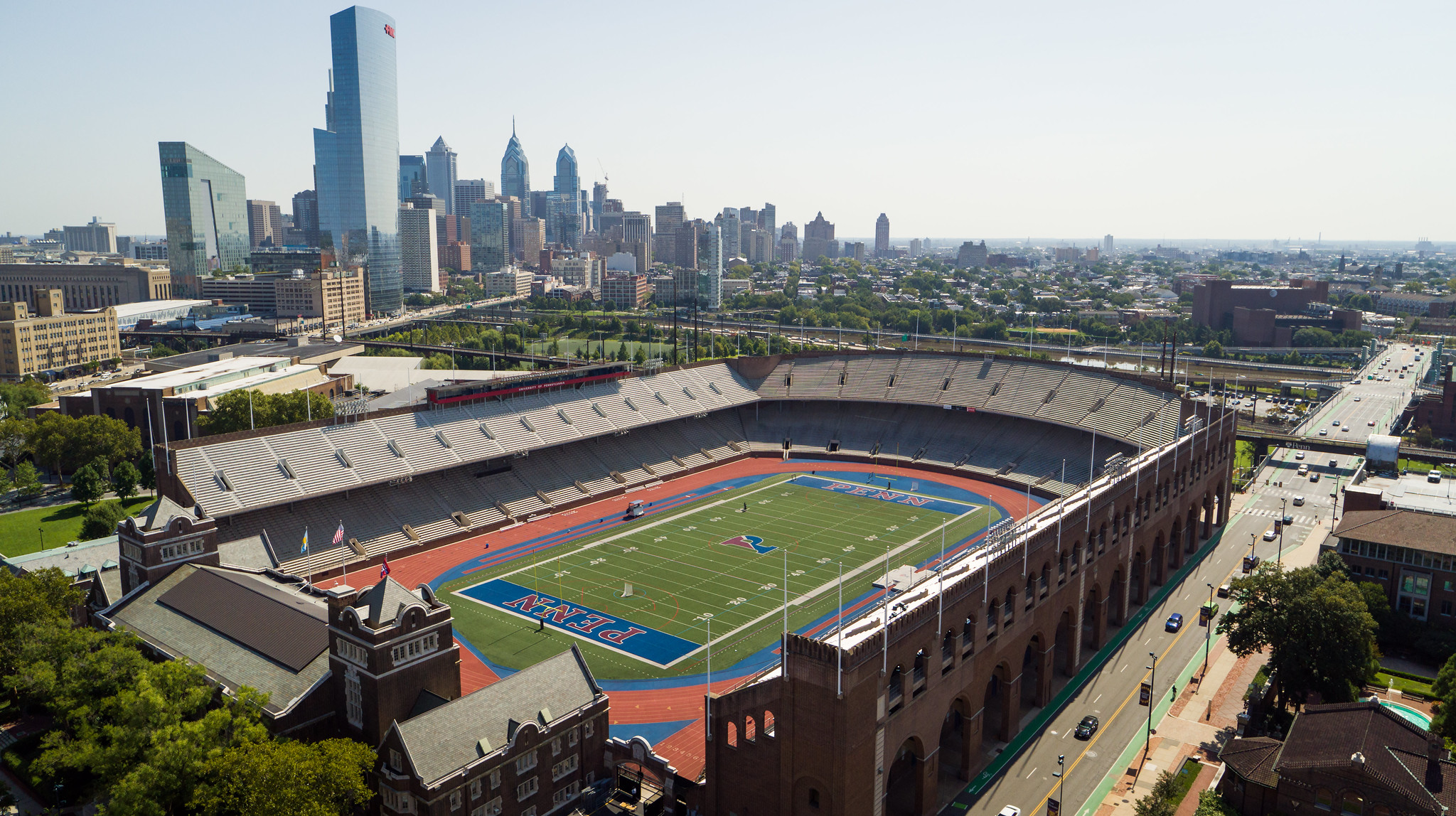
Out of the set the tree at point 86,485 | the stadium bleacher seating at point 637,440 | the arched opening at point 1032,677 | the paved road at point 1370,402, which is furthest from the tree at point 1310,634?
the tree at point 86,485

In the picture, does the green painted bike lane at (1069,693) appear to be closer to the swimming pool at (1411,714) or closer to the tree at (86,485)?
the swimming pool at (1411,714)

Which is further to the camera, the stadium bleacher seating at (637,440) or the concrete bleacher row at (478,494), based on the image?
the stadium bleacher seating at (637,440)

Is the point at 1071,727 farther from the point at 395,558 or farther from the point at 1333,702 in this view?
the point at 395,558

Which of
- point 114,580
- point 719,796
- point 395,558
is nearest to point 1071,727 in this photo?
point 719,796

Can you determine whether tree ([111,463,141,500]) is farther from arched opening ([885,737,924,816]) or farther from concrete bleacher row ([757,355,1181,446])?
arched opening ([885,737,924,816])

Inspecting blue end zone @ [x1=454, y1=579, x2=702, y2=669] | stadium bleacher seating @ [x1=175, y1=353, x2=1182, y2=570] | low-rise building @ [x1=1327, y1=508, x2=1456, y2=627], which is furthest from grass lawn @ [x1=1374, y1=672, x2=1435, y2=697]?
blue end zone @ [x1=454, y1=579, x2=702, y2=669]
